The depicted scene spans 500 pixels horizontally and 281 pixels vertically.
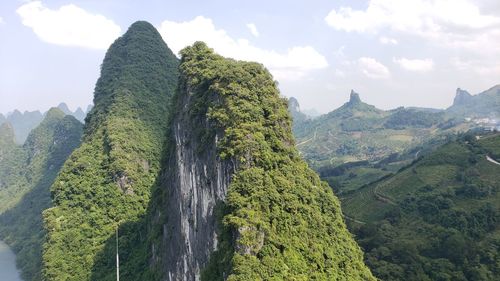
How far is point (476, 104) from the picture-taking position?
16662 centimetres

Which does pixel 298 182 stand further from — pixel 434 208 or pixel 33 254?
pixel 33 254

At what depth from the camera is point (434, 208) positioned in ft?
133

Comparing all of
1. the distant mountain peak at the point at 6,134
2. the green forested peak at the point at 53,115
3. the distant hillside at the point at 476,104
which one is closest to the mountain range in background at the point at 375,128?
the distant hillside at the point at 476,104

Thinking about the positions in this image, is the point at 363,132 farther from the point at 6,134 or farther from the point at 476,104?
the point at 6,134

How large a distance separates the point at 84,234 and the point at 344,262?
2213cm

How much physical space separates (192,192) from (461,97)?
18358cm

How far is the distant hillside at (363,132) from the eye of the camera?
11381 centimetres

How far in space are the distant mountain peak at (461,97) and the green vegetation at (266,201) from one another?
17728cm

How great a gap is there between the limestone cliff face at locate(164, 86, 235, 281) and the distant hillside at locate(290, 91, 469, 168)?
76.0 m

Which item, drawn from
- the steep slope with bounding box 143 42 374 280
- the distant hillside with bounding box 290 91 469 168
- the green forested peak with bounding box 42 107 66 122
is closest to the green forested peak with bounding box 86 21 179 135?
the steep slope with bounding box 143 42 374 280

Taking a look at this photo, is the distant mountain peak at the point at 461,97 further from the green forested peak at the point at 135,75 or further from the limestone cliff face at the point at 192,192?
the limestone cliff face at the point at 192,192

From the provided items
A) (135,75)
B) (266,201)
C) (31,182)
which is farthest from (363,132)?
(266,201)

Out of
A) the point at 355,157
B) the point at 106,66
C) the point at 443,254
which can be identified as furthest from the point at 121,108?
the point at 355,157

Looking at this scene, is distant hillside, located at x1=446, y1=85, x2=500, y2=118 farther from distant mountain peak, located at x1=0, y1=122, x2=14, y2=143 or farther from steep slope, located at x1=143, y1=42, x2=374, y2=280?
steep slope, located at x1=143, y1=42, x2=374, y2=280
